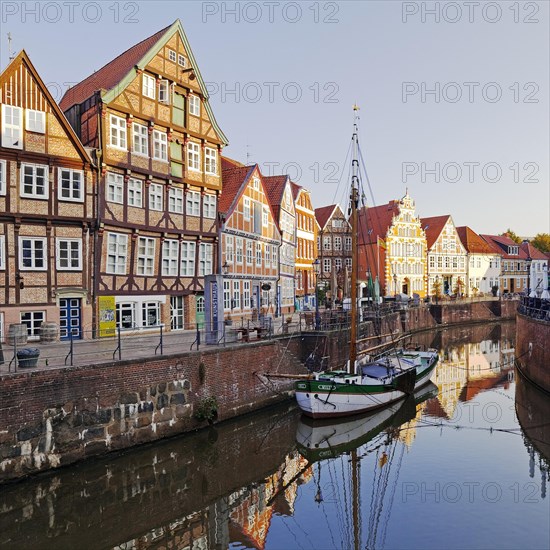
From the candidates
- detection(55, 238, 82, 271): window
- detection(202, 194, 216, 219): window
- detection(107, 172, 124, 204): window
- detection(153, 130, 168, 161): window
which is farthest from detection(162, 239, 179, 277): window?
detection(55, 238, 82, 271): window

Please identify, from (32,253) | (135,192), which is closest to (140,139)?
(135,192)

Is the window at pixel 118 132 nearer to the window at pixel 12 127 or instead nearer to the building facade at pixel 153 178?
the building facade at pixel 153 178

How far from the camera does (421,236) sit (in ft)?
232

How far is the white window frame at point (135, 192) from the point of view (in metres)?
27.1

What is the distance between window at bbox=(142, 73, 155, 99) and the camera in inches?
1094

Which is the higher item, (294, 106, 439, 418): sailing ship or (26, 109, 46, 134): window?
(26, 109, 46, 134): window

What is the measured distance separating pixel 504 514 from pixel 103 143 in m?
21.8

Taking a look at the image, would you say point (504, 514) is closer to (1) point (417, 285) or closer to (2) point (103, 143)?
(2) point (103, 143)

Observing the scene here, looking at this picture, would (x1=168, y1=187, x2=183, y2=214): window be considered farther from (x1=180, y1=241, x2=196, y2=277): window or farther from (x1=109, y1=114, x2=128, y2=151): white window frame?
(x1=109, y1=114, x2=128, y2=151): white window frame

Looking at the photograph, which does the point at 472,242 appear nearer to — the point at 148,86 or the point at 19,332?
the point at 148,86

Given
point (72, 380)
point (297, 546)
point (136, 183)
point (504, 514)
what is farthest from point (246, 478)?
point (136, 183)

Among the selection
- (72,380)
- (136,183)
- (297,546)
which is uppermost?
(136,183)

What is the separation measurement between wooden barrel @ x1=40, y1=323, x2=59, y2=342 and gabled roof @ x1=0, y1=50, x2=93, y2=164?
7.67m

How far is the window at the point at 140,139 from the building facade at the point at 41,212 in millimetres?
3010
